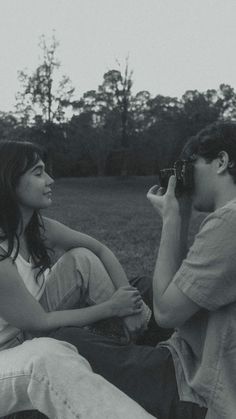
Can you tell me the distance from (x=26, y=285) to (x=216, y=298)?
1.15 m

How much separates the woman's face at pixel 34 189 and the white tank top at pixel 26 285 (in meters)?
0.31

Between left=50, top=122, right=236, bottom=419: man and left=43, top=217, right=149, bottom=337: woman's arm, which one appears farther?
left=43, top=217, right=149, bottom=337: woman's arm

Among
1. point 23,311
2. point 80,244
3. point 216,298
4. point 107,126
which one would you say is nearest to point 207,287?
point 216,298

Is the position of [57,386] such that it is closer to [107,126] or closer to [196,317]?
[196,317]

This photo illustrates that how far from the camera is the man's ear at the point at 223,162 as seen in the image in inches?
78.3

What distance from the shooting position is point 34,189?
2793 mm

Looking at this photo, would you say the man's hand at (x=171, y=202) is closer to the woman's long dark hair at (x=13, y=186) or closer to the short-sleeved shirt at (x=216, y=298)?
the short-sleeved shirt at (x=216, y=298)

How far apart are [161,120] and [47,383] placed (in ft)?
131

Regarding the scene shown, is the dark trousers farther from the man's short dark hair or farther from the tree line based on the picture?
the tree line

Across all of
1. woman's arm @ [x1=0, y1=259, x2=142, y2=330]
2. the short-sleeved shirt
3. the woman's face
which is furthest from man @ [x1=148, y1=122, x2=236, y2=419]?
the woman's face

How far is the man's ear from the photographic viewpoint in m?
1.99

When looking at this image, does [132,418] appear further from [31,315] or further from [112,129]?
[112,129]

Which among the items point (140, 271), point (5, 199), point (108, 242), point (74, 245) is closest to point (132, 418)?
point (5, 199)

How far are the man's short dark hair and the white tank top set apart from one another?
102 centimetres
